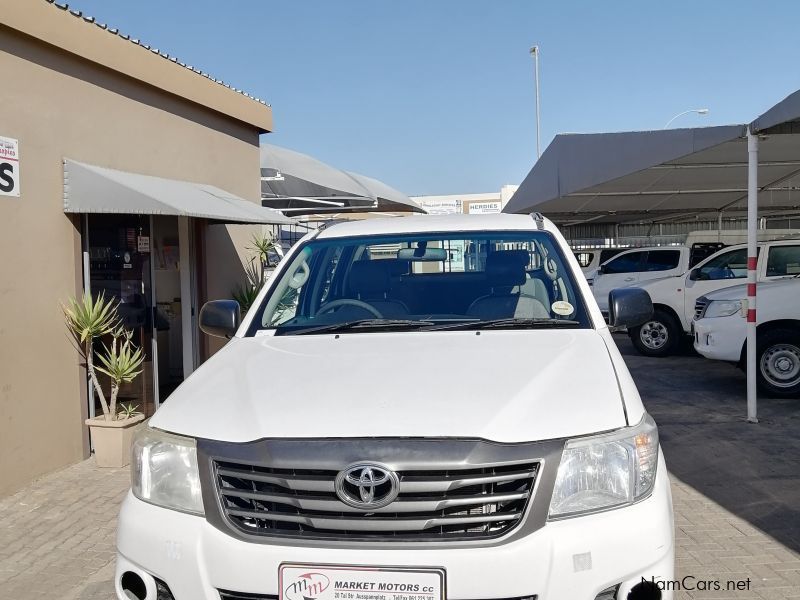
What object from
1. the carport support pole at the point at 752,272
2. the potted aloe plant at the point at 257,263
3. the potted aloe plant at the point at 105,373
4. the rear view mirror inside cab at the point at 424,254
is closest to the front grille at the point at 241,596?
the rear view mirror inside cab at the point at 424,254

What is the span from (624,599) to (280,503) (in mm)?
1103

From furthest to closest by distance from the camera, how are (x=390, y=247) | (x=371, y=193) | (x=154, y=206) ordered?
(x=371, y=193), (x=154, y=206), (x=390, y=247)

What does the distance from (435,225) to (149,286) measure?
450 centimetres

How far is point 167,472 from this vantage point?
8.57 feet

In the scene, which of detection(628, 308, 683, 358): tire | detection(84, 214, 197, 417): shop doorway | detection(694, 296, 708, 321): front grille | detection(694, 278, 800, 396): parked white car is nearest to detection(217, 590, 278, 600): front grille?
detection(84, 214, 197, 417): shop doorway

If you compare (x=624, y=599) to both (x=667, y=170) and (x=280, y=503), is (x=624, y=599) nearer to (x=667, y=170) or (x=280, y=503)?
(x=280, y=503)

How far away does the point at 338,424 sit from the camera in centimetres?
245

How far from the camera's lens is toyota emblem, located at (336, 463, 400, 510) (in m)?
2.31

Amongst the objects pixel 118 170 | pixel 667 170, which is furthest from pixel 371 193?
pixel 118 170

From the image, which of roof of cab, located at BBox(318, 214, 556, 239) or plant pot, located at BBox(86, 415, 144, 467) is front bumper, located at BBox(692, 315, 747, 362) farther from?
plant pot, located at BBox(86, 415, 144, 467)

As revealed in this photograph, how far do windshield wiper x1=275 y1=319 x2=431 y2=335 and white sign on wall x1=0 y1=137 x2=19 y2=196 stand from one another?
3.32 meters

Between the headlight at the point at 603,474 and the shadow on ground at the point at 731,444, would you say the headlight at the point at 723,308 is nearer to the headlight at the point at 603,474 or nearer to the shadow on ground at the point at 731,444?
the shadow on ground at the point at 731,444

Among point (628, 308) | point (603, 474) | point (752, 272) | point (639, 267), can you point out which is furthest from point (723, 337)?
point (603, 474)

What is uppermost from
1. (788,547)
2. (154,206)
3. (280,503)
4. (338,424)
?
(154,206)
